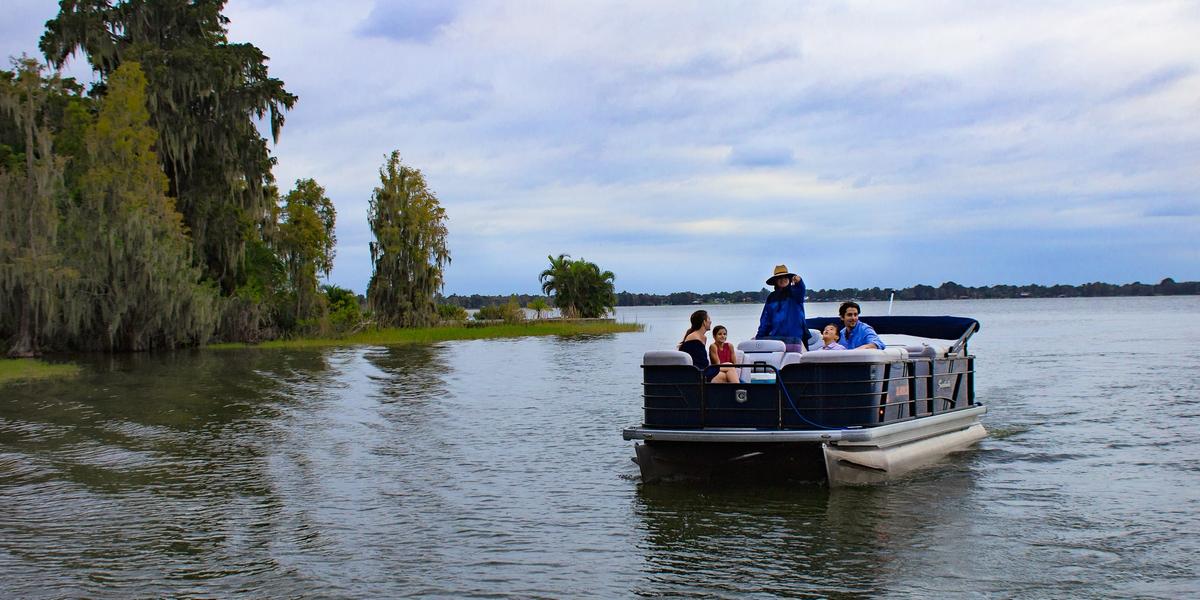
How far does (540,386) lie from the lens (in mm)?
23891

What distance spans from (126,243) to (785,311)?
28.6 metres

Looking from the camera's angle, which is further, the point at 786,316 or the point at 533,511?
the point at 786,316

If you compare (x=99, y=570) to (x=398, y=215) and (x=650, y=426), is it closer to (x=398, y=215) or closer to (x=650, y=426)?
(x=650, y=426)

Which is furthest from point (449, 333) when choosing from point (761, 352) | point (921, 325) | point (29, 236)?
point (761, 352)

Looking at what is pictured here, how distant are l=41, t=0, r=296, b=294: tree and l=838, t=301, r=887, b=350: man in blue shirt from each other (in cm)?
3299

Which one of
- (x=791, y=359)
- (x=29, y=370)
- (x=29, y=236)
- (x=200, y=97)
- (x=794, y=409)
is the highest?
(x=200, y=97)

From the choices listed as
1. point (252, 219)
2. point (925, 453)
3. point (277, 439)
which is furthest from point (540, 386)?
point (252, 219)

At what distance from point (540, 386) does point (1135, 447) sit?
13.5 metres

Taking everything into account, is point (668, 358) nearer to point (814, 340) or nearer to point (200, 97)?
point (814, 340)

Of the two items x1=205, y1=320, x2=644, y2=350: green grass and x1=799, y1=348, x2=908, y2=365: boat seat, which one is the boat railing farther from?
x1=205, y1=320, x2=644, y2=350: green grass

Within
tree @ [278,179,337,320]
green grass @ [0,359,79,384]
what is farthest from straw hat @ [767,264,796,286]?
tree @ [278,179,337,320]

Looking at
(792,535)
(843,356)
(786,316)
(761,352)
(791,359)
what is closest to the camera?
(792,535)

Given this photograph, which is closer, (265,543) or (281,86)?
(265,543)

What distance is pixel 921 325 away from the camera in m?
15.3
